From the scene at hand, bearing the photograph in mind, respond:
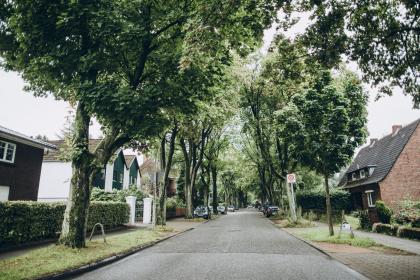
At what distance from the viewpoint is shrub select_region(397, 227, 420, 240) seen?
14.0m

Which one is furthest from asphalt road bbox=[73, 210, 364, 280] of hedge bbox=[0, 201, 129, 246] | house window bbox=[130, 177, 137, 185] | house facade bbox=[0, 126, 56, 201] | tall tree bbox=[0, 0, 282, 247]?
house window bbox=[130, 177, 137, 185]

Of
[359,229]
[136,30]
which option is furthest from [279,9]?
[359,229]

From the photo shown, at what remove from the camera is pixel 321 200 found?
36.4 m

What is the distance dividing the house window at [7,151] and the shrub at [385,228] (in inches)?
881

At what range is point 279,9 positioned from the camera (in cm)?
812

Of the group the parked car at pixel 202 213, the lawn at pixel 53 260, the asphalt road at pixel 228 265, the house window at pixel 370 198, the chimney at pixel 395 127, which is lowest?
the asphalt road at pixel 228 265

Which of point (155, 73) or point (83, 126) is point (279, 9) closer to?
point (155, 73)

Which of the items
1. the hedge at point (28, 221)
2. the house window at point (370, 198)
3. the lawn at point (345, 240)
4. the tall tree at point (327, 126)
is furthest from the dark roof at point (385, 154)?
the hedge at point (28, 221)

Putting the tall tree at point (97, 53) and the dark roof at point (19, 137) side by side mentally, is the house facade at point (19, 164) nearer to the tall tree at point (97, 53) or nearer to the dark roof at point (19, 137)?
the dark roof at point (19, 137)

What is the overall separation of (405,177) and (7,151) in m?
32.5

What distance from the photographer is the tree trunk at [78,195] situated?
10578 millimetres

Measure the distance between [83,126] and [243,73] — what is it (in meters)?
16.7

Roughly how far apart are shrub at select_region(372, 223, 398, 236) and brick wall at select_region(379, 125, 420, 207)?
13328 millimetres

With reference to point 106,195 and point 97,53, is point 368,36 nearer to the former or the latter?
point 97,53
